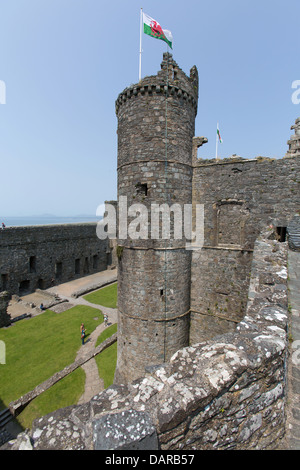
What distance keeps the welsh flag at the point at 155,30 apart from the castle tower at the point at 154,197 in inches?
A: 37.1

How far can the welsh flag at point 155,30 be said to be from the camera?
968cm

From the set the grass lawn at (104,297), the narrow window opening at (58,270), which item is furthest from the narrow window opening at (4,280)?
the grass lawn at (104,297)

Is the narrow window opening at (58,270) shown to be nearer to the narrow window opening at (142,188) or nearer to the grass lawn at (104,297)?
the grass lawn at (104,297)

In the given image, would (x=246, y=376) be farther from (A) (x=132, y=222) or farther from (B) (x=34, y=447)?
(A) (x=132, y=222)

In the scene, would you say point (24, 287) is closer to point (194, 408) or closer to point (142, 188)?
point (142, 188)

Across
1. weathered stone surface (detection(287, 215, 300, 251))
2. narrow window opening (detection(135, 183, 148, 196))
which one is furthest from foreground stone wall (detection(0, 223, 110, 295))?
weathered stone surface (detection(287, 215, 300, 251))

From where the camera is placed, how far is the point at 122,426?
2.37m

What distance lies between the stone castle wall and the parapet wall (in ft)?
25.8

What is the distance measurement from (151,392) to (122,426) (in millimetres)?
552

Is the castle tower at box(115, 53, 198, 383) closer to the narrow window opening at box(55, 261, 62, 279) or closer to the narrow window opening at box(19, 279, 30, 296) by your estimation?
the narrow window opening at box(19, 279, 30, 296)

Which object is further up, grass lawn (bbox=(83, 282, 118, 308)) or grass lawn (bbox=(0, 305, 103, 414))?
grass lawn (bbox=(83, 282, 118, 308))

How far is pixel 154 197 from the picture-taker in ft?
33.2

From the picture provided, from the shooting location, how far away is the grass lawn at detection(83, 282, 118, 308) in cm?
2320

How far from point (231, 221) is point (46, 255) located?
76.2 feet
